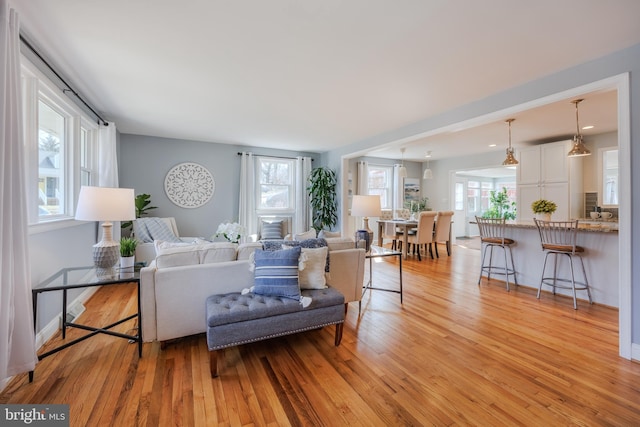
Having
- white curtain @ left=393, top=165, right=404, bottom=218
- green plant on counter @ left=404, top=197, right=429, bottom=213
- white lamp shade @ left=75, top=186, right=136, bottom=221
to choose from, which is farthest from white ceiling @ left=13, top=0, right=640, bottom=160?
green plant on counter @ left=404, top=197, right=429, bottom=213

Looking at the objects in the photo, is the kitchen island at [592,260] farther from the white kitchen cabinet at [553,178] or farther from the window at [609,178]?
the window at [609,178]

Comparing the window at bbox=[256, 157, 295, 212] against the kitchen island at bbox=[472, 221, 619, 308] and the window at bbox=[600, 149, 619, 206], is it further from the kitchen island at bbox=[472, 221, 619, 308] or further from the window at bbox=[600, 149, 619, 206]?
the window at bbox=[600, 149, 619, 206]

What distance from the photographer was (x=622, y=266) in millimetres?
2268

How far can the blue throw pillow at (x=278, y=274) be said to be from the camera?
7.30 ft

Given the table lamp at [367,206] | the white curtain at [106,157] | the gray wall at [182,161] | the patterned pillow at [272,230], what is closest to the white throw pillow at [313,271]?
the table lamp at [367,206]

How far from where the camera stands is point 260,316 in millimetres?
2016

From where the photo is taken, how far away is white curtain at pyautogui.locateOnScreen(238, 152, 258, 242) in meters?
6.01

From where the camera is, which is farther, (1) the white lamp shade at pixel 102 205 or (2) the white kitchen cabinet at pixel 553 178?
(2) the white kitchen cabinet at pixel 553 178

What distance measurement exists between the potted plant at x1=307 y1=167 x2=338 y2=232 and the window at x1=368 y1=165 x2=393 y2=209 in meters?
1.90

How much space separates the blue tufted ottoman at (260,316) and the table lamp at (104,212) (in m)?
0.95

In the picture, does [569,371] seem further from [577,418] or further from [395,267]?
[395,267]

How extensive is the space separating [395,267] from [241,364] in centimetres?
364

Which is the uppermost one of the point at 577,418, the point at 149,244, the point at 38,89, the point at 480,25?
the point at 480,25

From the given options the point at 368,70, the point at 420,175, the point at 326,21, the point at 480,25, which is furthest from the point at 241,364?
the point at 420,175
